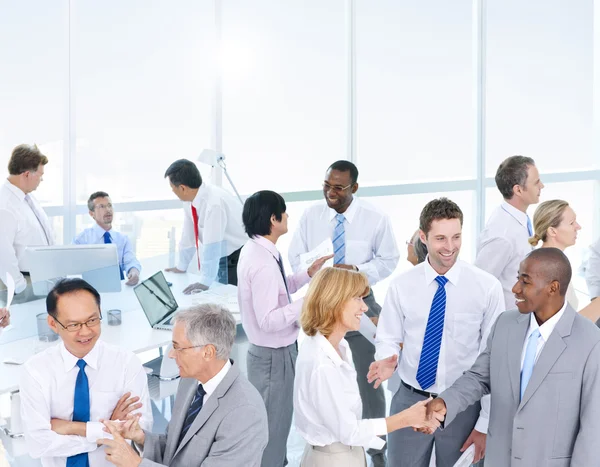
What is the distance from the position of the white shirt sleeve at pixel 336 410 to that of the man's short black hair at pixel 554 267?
0.85m

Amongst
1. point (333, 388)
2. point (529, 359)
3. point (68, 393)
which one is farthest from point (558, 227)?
point (68, 393)

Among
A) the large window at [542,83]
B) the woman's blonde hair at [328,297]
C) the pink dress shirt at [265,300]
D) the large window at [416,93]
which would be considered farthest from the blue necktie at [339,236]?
the large window at [542,83]

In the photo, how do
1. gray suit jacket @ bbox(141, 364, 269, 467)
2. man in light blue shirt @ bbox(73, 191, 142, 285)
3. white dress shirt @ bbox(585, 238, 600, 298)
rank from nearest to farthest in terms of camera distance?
gray suit jacket @ bbox(141, 364, 269, 467) → white dress shirt @ bbox(585, 238, 600, 298) → man in light blue shirt @ bbox(73, 191, 142, 285)

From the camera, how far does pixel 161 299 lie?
486 cm

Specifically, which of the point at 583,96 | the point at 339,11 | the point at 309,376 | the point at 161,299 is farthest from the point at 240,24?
the point at 309,376

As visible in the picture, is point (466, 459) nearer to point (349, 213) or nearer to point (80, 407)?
point (80, 407)

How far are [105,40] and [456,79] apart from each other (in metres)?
4.06

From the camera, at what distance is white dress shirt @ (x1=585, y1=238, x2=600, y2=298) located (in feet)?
15.3

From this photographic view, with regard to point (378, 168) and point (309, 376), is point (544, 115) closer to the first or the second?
point (378, 168)

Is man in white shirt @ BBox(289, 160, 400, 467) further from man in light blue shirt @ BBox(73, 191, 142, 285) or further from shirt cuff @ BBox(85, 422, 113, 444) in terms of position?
A: shirt cuff @ BBox(85, 422, 113, 444)

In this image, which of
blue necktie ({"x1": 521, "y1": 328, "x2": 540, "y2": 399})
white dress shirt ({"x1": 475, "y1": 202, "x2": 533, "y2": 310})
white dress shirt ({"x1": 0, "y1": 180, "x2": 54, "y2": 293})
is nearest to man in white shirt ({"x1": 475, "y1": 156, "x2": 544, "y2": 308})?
white dress shirt ({"x1": 475, "y1": 202, "x2": 533, "y2": 310})

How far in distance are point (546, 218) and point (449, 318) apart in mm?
1070

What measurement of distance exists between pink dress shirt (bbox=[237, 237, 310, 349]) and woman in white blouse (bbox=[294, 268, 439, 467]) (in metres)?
0.84

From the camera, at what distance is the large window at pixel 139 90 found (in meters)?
6.72
